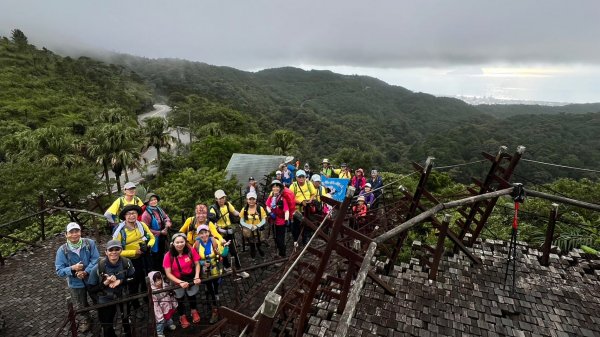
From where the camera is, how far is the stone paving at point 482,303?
4.64 meters

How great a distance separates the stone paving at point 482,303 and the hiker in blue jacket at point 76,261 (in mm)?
4183

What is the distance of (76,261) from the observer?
231 inches

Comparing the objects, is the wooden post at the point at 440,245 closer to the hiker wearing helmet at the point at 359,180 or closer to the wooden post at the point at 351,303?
the wooden post at the point at 351,303

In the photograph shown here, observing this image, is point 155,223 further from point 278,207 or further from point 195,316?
point 278,207

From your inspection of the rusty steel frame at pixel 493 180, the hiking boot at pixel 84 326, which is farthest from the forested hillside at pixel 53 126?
the rusty steel frame at pixel 493 180

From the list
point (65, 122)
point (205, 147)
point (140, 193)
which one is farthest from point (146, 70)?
point (140, 193)

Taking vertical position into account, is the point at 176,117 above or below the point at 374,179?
below

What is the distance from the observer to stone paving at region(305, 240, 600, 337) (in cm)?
464

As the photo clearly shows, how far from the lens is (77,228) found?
579 cm

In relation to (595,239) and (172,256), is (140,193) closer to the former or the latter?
(172,256)

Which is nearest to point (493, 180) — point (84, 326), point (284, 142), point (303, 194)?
point (303, 194)

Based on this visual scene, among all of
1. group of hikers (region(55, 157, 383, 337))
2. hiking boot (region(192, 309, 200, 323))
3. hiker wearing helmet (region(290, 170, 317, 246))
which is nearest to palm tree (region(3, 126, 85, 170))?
group of hikers (region(55, 157, 383, 337))

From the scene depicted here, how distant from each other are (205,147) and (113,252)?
26544mm

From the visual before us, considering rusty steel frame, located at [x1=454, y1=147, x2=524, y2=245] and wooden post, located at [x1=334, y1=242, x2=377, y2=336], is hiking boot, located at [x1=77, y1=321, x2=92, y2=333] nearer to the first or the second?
wooden post, located at [x1=334, y1=242, x2=377, y2=336]
